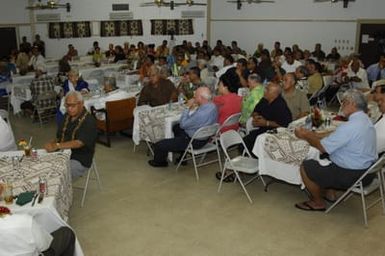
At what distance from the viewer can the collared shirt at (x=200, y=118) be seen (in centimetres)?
557

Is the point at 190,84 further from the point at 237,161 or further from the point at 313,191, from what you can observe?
the point at 313,191

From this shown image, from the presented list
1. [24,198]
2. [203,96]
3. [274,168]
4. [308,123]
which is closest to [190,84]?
[203,96]

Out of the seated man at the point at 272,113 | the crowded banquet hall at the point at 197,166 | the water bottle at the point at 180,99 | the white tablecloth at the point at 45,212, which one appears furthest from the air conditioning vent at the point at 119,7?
the white tablecloth at the point at 45,212

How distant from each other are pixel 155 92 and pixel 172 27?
365 inches

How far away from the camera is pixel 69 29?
1438cm

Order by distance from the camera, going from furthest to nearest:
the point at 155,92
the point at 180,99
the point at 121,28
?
the point at 121,28
the point at 155,92
the point at 180,99

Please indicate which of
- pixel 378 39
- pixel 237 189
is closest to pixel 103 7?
pixel 378 39

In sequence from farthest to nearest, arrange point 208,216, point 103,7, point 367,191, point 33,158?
point 103,7
point 208,216
point 367,191
point 33,158

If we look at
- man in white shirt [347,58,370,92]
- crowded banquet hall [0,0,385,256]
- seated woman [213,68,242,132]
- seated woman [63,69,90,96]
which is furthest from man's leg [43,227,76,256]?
man in white shirt [347,58,370,92]

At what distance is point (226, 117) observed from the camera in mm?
5945

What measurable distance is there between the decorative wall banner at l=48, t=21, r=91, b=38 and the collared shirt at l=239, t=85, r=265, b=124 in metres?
9.95

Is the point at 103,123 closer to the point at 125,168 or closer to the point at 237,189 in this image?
the point at 125,168

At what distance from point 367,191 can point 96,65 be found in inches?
336

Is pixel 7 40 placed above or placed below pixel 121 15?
below
